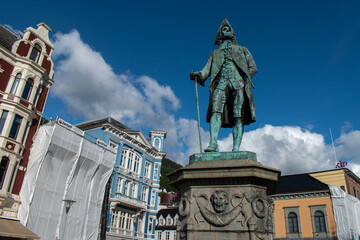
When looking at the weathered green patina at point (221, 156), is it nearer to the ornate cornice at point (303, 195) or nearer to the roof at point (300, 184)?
the roof at point (300, 184)

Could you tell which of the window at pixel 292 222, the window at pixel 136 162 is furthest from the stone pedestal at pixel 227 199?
the window at pixel 292 222

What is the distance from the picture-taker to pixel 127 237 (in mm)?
30125

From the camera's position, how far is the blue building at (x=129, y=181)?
29516mm

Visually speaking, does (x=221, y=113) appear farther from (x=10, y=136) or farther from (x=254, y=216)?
(x=10, y=136)

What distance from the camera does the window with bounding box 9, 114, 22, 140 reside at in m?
19.1

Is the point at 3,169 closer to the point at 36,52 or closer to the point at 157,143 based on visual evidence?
the point at 36,52

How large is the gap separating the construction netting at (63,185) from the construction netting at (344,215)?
2574 centimetres

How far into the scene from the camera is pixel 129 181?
32125mm

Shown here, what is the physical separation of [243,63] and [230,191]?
2.95 meters

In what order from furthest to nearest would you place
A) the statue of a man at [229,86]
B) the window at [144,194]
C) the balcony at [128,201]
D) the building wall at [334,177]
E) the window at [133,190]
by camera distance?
the building wall at [334,177] → the window at [144,194] → the window at [133,190] → the balcony at [128,201] → the statue of a man at [229,86]

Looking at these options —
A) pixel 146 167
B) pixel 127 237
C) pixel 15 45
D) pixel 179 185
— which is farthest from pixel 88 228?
pixel 179 185

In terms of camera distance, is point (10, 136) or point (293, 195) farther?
point (293, 195)

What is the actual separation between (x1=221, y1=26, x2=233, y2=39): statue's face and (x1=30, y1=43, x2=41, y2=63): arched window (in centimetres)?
2013

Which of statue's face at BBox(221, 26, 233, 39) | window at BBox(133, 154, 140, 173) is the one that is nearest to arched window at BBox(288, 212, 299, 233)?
window at BBox(133, 154, 140, 173)
